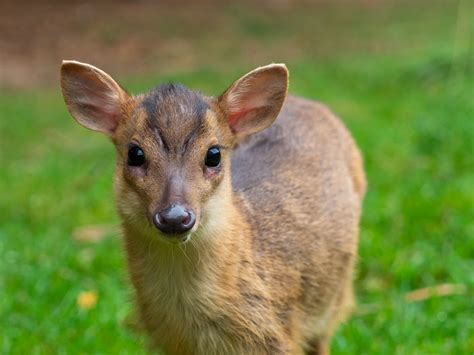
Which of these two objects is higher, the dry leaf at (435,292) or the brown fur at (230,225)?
the brown fur at (230,225)

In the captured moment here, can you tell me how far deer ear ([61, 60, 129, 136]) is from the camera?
409cm

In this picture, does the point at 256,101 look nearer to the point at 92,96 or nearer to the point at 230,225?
the point at 230,225

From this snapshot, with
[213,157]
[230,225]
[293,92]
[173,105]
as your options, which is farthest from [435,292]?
[293,92]

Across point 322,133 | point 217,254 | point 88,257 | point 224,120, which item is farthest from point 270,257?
point 88,257

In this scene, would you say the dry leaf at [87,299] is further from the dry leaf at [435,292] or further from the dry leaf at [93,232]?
the dry leaf at [435,292]

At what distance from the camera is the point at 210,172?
3.78 meters

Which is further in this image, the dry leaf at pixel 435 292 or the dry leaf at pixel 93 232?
the dry leaf at pixel 93 232

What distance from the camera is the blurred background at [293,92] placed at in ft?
18.0

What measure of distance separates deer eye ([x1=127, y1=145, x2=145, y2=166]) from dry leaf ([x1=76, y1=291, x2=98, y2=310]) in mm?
2123

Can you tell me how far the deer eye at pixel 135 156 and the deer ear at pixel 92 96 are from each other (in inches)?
14.2

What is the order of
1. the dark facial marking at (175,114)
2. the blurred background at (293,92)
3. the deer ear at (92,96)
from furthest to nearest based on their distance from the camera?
the blurred background at (293,92) < the deer ear at (92,96) < the dark facial marking at (175,114)

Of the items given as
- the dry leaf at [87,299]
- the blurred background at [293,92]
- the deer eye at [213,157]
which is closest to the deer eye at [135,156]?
the deer eye at [213,157]

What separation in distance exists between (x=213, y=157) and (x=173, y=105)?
0.28 metres

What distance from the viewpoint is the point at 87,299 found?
577 centimetres
